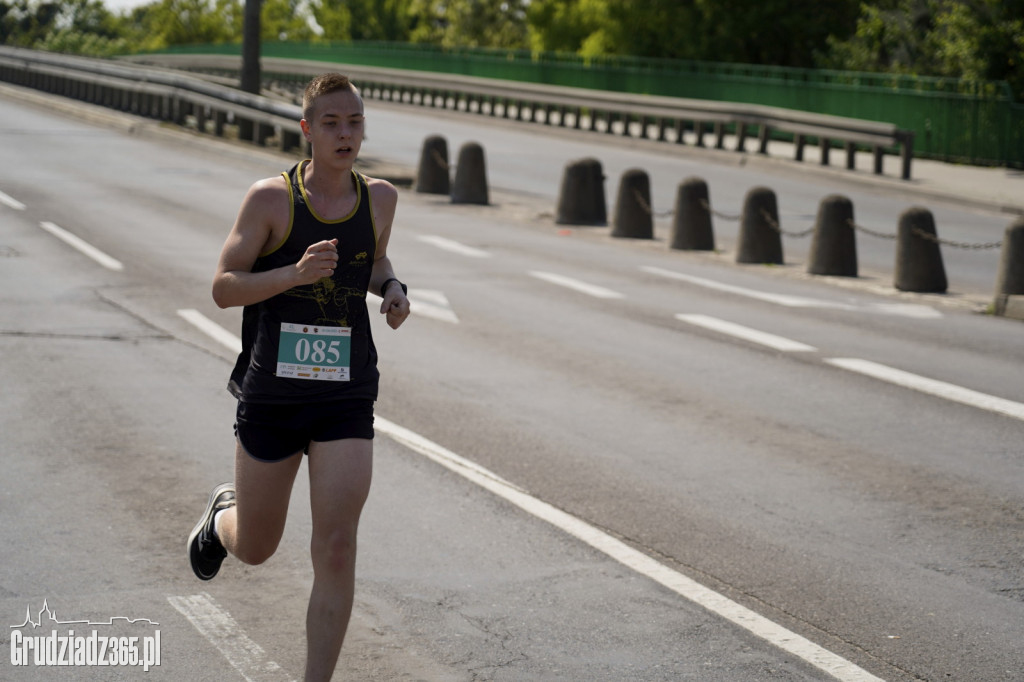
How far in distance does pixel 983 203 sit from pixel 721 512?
62.0 feet

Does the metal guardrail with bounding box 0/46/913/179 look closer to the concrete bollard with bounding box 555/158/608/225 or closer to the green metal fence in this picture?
the green metal fence

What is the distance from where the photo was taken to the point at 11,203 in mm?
19297

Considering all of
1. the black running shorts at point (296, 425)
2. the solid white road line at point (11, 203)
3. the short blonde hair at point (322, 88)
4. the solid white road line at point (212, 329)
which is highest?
the short blonde hair at point (322, 88)

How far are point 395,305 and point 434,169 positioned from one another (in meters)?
19.8

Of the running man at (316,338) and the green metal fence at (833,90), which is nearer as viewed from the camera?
the running man at (316,338)

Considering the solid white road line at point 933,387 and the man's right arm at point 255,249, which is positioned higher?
the man's right arm at point 255,249

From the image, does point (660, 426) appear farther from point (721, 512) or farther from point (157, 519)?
point (157, 519)

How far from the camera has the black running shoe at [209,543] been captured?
517 centimetres

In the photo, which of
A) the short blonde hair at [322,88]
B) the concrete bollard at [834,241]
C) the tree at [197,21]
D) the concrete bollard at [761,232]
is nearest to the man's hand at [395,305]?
the short blonde hair at [322,88]

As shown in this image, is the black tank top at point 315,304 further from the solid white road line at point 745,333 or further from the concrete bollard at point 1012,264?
the concrete bollard at point 1012,264

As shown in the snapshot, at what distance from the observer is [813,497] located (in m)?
7.27

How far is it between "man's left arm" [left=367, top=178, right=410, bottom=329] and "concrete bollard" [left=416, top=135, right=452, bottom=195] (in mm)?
19139

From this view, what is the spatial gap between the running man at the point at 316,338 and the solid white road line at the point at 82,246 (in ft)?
33.4

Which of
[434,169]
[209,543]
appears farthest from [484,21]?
[209,543]
